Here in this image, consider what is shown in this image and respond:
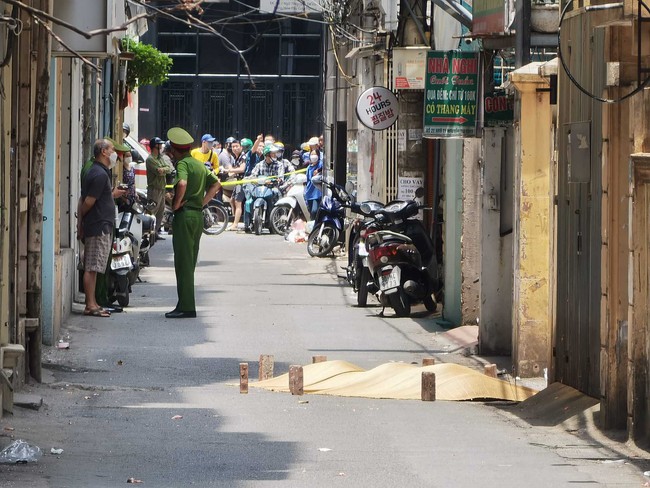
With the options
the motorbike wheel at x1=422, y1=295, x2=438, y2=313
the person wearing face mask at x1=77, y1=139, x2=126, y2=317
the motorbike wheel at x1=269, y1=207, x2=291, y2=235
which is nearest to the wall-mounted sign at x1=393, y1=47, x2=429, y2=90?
the motorbike wheel at x1=422, y1=295, x2=438, y2=313

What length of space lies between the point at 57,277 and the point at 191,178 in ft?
8.63

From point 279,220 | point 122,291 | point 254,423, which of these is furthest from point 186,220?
point 279,220

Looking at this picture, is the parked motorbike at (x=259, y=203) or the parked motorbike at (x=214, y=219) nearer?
the parked motorbike at (x=214, y=219)

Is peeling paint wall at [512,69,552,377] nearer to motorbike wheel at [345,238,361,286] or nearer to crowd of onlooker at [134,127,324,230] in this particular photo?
motorbike wheel at [345,238,361,286]

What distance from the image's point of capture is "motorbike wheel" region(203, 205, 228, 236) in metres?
32.2

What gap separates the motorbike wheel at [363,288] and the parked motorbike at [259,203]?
1346 centimetres

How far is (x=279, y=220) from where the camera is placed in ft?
107

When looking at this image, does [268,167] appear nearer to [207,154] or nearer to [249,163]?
[207,154]

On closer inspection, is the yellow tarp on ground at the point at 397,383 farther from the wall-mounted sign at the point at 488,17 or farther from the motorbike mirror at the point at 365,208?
the motorbike mirror at the point at 365,208

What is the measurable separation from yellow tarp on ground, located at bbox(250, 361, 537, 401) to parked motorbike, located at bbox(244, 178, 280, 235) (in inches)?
782

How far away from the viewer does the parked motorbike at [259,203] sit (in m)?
32.8

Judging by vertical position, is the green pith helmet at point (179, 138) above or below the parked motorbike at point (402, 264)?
above

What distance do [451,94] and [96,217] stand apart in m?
4.29

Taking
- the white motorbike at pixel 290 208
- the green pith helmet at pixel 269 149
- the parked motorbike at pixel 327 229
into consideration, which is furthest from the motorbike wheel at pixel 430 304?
the green pith helmet at pixel 269 149
